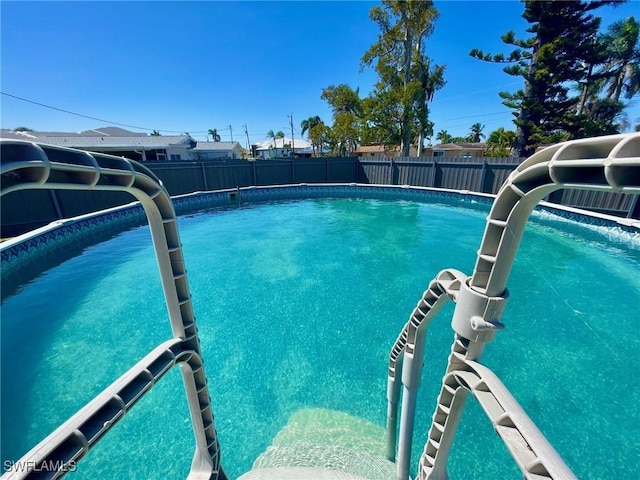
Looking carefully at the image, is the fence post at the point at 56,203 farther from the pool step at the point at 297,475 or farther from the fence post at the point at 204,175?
the pool step at the point at 297,475

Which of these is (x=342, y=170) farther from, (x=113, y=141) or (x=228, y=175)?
(x=113, y=141)

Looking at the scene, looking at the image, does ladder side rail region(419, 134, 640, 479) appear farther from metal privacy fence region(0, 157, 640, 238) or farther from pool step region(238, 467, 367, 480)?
metal privacy fence region(0, 157, 640, 238)

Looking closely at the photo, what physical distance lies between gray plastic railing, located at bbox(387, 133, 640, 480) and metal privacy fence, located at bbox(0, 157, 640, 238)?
1256cm

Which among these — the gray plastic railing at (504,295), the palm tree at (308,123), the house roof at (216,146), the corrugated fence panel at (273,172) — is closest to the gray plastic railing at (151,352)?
the gray plastic railing at (504,295)

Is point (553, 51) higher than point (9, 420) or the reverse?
higher

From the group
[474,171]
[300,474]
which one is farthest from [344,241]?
[474,171]

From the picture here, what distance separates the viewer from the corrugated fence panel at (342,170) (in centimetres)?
1883

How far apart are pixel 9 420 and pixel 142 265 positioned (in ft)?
15.4

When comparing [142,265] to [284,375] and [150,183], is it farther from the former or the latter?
[150,183]

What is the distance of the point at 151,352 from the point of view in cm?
141

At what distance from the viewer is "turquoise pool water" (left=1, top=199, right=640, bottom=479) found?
9.89 ft

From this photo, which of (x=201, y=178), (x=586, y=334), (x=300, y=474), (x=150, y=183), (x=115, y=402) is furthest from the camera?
(x=201, y=178)

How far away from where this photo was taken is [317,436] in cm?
302

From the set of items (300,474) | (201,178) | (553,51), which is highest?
(553,51)
